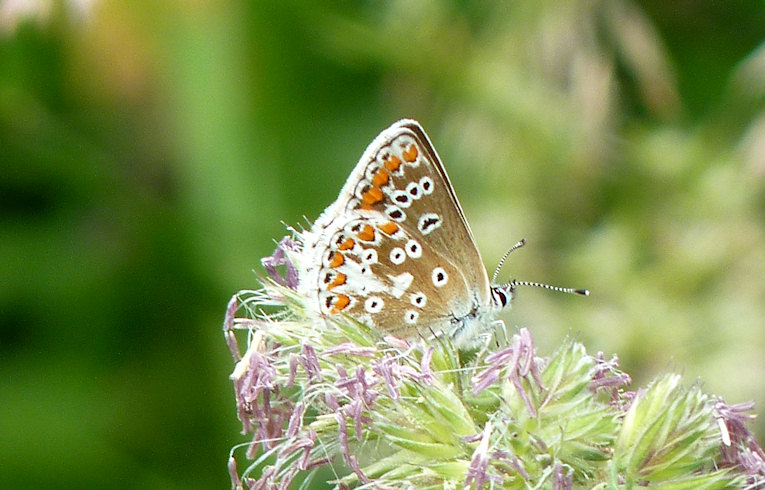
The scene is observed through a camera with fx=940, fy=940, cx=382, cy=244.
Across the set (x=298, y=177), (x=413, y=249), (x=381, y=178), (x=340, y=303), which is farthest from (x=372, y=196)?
(x=298, y=177)

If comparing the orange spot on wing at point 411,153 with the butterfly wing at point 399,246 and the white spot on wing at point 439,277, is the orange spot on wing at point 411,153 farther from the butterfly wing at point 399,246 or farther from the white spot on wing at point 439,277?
the white spot on wing at point 439,277

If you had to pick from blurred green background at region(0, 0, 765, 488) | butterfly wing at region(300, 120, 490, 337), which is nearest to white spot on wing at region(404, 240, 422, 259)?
butterfly wing at region(300, 120, 490, 337)

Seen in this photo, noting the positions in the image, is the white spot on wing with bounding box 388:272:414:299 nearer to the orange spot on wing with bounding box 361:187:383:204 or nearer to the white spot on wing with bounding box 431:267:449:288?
the white spot on wing with bounding box 431:267:449:288

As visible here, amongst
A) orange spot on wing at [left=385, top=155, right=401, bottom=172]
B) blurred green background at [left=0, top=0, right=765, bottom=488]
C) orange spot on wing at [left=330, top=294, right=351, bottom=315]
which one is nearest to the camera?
orange spot on wing at [left=330, top=294, right=351, bottom=315]

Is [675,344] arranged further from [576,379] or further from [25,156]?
[25,156]

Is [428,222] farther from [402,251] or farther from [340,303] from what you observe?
[340,303]

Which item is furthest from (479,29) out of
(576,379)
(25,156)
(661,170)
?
(576,379)

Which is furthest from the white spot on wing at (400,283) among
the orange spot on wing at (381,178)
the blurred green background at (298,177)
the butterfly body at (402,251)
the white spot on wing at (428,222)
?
the blurred green background at (298,177)
